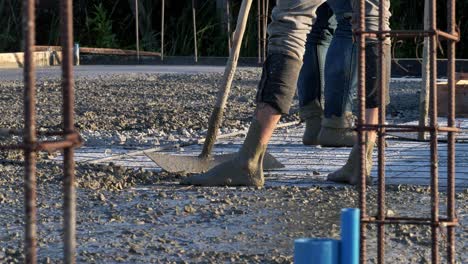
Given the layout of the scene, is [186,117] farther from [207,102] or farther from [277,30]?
[277,30]

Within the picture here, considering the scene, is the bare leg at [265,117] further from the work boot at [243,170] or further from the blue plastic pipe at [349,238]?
the blue plastic pipe at [349,238]

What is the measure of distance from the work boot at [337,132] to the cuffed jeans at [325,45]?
0.14 feet

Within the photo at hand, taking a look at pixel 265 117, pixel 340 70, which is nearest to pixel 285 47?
pixel 265 117

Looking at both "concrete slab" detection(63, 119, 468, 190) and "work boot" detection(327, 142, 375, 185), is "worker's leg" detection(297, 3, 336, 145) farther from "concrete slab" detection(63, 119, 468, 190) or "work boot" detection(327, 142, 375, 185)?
"work boot" detection(327, 142, 375, 185)

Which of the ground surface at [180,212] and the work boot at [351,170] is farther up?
the work boot at [351,170]

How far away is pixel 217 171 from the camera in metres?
4.09

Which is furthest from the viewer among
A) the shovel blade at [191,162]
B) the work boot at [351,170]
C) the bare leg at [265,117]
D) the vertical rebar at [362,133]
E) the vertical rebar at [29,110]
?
the shovel blade at [191,162]

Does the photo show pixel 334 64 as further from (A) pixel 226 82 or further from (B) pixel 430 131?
(B) pixel 430 131

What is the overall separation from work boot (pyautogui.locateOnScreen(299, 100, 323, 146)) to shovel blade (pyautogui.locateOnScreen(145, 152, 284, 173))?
61cm

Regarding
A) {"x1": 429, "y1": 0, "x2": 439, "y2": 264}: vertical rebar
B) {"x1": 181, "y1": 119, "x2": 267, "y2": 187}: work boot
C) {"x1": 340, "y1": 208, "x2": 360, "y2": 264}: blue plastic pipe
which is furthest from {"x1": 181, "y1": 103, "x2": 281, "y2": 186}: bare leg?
{"x1": 340, "y1": 208, "x2": 360, "y2": 264}: blue plastic pipe

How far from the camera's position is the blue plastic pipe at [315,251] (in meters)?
1.85

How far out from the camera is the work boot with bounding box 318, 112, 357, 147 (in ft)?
16.4

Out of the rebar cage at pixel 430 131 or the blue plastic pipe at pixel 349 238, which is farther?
the rebar cage at pixel 430 131

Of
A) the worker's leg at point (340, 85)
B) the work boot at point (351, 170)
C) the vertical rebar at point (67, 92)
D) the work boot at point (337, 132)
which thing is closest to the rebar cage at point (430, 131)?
the vertical rebar at point (67, 92)
